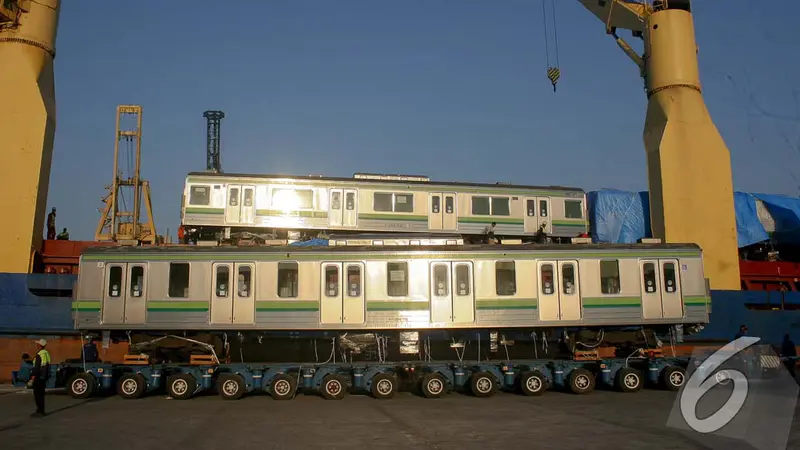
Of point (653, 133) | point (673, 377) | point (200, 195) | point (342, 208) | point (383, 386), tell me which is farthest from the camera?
point (653, 133)

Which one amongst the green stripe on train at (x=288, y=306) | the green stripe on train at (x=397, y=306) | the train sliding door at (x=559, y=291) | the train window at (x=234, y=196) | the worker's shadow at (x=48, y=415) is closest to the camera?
the worker's shadow at (x=48, y=415)

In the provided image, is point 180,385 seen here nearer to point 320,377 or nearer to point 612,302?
point 320,377

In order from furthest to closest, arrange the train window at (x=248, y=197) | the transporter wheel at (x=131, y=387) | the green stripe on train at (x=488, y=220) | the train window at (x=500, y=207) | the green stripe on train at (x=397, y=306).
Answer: the train window at (x=500, y=207), the green stripe on train at (x=488, y=220), the train window at (x=248, y=197), the green stripe on train at (x=397, y=306), the transporter wheel at (x=131, y=387)

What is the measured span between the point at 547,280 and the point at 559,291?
0.47 m

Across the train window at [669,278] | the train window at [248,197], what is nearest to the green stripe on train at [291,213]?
the train window at [248,197]

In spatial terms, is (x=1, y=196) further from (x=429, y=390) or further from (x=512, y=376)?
(x=512, y=376)

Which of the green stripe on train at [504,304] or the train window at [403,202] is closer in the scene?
the green stripe on train at [504,304]

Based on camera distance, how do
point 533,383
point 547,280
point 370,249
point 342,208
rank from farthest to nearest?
point 342,208, point 547,280, point 370,249, point 533,383

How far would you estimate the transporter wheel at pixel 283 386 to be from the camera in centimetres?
1669

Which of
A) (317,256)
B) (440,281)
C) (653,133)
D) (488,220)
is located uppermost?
(653,133)

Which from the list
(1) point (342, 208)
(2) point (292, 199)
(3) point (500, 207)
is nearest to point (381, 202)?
(1) point (342, 208)

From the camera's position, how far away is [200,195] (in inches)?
915

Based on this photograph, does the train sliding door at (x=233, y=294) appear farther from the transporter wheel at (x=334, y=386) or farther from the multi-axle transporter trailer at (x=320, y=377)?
the transporter wheel at (x=334, y=386)

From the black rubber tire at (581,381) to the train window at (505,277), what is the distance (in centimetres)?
283
